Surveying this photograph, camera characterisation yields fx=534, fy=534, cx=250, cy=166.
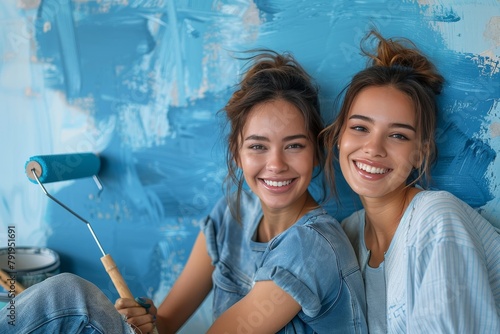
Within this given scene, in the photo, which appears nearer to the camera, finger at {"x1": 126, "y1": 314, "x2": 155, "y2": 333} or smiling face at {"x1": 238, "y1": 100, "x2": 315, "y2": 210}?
finger at {"x1": 126, "y1": 314, "x2": 155, "y2": 333}

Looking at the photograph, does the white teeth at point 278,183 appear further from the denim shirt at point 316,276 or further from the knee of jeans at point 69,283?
the knee of jeans at point 69,283

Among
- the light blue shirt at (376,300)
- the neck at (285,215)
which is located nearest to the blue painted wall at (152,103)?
the neck at (285,215)

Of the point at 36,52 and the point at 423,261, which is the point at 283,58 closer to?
the point at 423,261

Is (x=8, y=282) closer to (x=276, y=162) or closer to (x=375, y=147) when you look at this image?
(x=276, y=162)

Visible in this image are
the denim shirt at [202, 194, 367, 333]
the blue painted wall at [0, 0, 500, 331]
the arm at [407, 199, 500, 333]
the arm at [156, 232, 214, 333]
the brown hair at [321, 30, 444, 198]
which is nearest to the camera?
the arm at [407, 199, 500, 333]

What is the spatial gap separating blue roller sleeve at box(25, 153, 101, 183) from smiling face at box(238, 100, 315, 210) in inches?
18.3

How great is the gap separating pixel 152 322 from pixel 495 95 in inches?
35.0

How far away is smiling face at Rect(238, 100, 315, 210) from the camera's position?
116 cm

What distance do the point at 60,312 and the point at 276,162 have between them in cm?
52

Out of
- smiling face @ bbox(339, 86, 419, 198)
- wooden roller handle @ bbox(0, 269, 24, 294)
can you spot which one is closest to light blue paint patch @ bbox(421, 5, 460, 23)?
smiling face @ bbox(339, 86, 419, 198)

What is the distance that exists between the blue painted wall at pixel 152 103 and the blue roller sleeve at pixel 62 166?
2.4 inches

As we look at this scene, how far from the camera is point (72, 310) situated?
3.12 ft

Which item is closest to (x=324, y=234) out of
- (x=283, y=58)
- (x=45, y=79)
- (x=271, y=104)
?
(x=271, y=104)

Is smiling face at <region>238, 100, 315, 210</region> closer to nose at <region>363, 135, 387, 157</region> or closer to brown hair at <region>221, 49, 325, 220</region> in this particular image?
brown hair at <region>221, 49, 325, 220</region>
